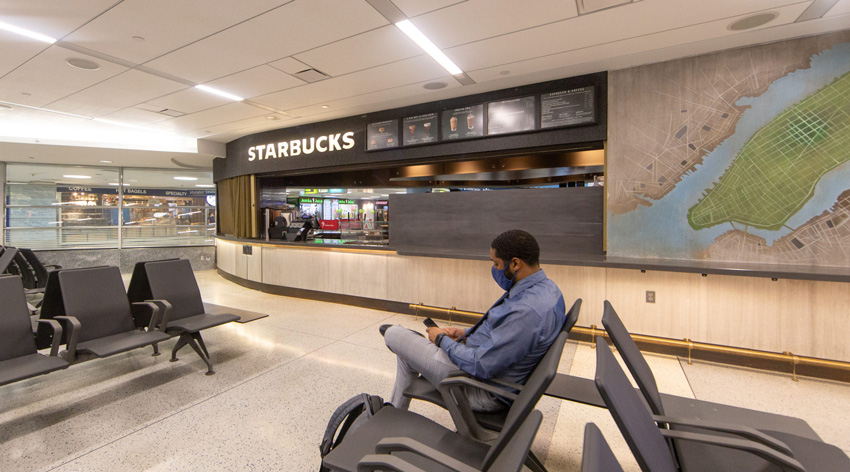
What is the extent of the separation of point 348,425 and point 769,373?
3.81 m

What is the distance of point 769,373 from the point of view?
334cm

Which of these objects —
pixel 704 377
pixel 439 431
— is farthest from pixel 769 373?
pixel 439 431

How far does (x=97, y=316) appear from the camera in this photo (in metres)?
3.09

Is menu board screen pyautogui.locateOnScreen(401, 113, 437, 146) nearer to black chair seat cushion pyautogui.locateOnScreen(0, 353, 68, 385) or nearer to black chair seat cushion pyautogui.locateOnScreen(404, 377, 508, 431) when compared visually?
black chair seat cushion pyautogui.locateOnScreen(404, 377, 508, 431)

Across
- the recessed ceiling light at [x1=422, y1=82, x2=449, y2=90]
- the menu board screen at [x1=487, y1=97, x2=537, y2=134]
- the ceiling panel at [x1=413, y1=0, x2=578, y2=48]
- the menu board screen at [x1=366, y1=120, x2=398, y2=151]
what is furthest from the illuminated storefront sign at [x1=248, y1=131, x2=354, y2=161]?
the ceiling panel at [x1=413, y1=0, x2=578, y2=48]

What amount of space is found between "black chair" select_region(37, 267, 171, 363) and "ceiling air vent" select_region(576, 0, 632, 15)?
168 inches

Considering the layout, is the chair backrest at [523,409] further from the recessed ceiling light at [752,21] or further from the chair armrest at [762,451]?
the recessed ceiling light at [752,21]

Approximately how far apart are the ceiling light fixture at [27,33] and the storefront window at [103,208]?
7.98 m

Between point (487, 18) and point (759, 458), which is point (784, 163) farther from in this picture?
point (759, 458)

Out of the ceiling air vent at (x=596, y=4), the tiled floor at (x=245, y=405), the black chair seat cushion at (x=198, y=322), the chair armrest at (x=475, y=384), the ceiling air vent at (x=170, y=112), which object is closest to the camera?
the chair armrest at (x=475, y=384)

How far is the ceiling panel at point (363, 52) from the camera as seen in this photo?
341cm

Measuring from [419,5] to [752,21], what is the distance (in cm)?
281

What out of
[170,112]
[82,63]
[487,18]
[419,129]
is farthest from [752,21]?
[170,112]

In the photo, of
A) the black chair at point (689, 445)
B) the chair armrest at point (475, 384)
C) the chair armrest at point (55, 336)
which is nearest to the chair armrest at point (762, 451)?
the black chair at point (689, 445)
